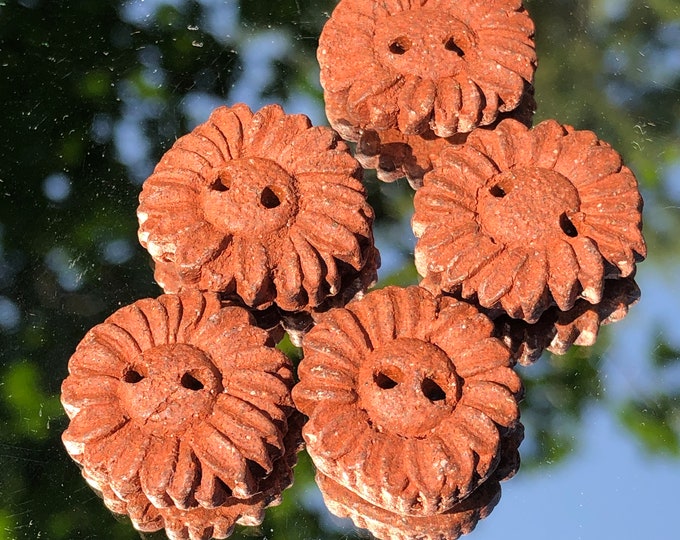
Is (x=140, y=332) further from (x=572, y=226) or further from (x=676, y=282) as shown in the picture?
(x=676, y=282)

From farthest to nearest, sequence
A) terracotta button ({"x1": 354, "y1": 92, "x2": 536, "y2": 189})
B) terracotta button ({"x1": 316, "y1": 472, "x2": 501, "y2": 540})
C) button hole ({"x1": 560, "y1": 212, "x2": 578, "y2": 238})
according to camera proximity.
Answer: terracotta button ({"x1": 354, "y1": 92, "x2": 536, "y2": 189}), button hole ({"x1": 560, "y1": 212, "x2": 578, "y2": 238}), terracotta button ({"x1": 316, "y1": 472, "x2": 501, "y2": 540})

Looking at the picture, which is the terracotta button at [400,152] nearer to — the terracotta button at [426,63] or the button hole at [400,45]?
the terracotta button at [426,63]

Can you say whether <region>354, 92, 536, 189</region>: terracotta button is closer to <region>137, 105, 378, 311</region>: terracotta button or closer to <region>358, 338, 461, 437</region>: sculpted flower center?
<region>137, 105, 378, 311</region>: terracotta button

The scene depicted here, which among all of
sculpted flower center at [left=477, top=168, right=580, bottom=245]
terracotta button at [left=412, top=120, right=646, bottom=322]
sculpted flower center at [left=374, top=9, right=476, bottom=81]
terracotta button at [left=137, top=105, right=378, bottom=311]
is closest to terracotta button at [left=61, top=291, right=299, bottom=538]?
terracotta button at [left=137, top=105, right=378, bottom=311]

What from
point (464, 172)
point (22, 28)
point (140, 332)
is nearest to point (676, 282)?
point (464, 172)

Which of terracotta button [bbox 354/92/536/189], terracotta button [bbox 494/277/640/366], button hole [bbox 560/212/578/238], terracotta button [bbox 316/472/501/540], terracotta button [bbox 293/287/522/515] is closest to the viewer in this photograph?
terracotta button [bbox 293/287/522/515]

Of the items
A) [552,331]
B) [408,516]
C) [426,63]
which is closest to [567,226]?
[552,331]
